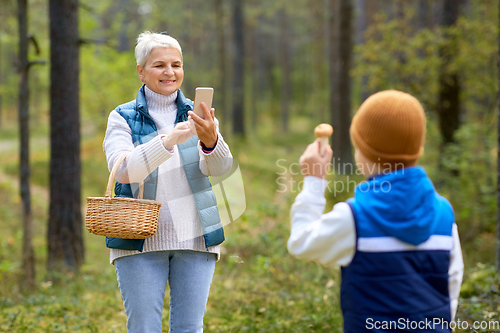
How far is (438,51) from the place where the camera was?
9.87 metres

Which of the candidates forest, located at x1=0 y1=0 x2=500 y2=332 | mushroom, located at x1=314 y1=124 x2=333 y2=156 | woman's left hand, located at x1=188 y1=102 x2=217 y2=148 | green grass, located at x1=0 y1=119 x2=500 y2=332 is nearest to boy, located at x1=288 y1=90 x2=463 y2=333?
mushroom, located at x1=314 y1=124 x2=333 y2=156

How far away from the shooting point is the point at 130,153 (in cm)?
228

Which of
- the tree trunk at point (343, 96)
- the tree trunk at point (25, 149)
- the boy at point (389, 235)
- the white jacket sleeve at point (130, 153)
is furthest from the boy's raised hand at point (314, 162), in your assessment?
the tree trunk at point (343, 96)

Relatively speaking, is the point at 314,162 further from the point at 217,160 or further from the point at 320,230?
the point at 217,160

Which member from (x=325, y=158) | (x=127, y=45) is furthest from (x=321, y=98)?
(x=325, y=158)

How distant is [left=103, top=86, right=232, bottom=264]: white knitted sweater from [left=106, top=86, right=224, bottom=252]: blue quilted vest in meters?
0.03

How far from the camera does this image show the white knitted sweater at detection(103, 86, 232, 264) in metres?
2.37

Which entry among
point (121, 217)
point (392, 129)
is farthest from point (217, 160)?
point (392, 129)

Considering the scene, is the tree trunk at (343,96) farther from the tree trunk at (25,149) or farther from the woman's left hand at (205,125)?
the woman's left hand at (205,125)

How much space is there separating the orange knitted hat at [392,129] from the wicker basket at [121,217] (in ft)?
3.64

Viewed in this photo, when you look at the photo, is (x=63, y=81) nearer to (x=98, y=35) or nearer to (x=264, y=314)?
(x=264, y=314)

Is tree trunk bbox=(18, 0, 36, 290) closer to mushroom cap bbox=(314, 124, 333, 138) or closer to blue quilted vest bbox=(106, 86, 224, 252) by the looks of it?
blue quilted vest bbox=(106, 86, 224, 252)

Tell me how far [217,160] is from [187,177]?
0.20 metres

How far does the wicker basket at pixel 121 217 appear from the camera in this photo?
2.21 metres
